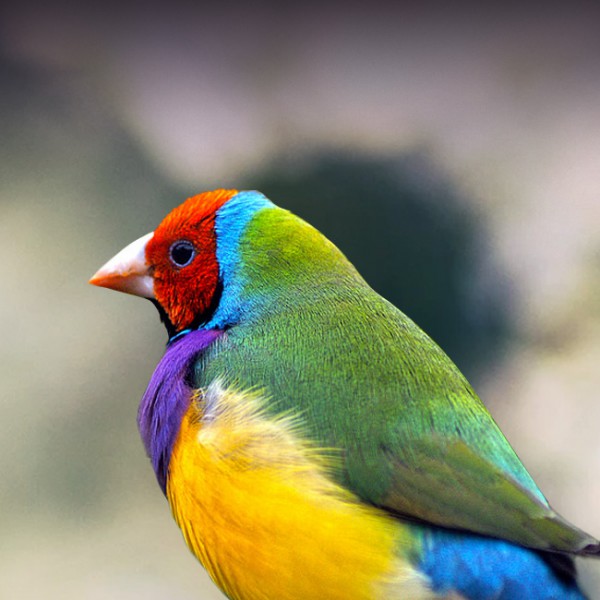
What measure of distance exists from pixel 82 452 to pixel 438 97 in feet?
4.85

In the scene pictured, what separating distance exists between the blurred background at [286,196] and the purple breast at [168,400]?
1239 mm

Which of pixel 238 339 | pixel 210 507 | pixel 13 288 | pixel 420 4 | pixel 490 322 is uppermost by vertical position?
pixel 420 4

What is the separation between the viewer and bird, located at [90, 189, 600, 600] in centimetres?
99

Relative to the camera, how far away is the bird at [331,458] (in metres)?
0.99

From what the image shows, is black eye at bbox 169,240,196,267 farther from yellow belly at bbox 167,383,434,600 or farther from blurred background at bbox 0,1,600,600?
blurred background at bbox 0,1,600,600

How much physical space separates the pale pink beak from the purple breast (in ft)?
0.40

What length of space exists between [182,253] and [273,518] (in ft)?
1.33

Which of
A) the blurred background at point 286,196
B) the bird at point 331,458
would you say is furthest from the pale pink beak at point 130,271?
the blurred background at point 286,196

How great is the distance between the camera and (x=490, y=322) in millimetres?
2537

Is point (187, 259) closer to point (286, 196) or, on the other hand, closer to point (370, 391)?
point (370, 391)

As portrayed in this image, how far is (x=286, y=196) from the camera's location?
252 centimetres

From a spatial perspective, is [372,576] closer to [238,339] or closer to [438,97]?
[238,339]

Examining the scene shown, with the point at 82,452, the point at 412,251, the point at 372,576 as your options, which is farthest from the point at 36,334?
the point at 372,576

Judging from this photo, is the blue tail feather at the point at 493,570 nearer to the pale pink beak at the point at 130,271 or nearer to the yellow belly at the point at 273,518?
the yellow belly at the point at 273,518
